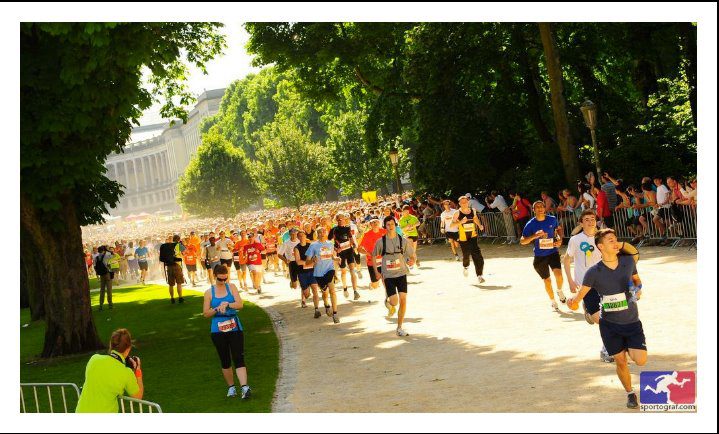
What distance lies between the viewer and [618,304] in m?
9.84

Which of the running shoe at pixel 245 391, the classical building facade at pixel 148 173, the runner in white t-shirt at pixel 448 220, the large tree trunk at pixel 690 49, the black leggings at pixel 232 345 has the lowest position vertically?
the running shoe at pixel 245 391

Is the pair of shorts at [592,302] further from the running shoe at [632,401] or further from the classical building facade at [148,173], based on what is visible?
the classical building facade at [148,173]

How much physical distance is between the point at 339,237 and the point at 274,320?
8.89 feet

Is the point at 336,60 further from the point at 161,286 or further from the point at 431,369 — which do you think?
the point at 431,369

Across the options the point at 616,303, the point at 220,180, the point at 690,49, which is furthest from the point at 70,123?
the point at 220,180

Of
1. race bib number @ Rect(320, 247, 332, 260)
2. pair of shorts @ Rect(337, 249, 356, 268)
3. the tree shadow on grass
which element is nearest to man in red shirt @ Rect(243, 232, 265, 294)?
pair of shorts @ Rect(337, 249, 356, 268)


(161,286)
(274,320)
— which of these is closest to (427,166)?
(161,286)

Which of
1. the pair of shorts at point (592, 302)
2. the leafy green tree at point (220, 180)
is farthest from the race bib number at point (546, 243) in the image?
the leafy green tree at point (220, 180)

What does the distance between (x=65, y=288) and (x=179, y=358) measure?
11.1 feet

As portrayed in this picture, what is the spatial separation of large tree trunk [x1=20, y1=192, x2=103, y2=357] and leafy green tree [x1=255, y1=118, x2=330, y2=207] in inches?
2327

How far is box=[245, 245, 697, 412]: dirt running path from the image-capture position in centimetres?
1084

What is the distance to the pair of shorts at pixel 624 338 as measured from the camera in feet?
32.2

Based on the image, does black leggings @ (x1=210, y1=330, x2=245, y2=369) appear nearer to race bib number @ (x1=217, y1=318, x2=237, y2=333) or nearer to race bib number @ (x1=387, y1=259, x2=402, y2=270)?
race bib number @ (x1=217, y1=318, x2=237, y2=333)

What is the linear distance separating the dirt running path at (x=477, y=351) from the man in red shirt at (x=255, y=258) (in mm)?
6098
